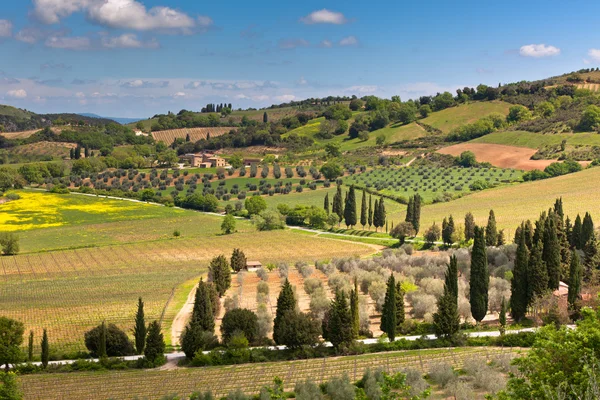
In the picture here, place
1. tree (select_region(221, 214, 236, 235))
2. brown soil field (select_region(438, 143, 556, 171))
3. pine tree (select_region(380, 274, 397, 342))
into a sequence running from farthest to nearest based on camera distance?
brown soil field (select_region(438, 143, 556, 171)) < tree (select_region(221, 214, 236, 235)) < pine tree (select_region(380, 274, 397, 342))

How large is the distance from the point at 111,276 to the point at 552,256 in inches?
1837

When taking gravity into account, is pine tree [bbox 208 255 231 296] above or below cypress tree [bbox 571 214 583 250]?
below

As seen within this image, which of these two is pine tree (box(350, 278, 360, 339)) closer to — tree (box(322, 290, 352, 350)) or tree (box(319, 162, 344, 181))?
tree (box(322, 290, 352, 350))

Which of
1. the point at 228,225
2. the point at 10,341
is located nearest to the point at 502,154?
the point at 228,225

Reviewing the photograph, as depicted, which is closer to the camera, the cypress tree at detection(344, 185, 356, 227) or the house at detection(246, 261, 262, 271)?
the house at detection(246, 261, 262, 271)

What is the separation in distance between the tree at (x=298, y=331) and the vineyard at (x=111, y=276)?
1265 centimetres

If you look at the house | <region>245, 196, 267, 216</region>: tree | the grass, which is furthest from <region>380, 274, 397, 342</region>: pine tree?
the grass

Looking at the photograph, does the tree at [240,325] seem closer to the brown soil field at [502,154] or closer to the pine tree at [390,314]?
the pine tree at [390,314]

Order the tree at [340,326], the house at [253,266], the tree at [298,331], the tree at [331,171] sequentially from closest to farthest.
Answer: the tree at [298,331] → the tree at [340,326] → the house at [253,266] → the tree at [331,171]

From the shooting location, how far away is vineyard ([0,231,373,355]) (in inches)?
2116

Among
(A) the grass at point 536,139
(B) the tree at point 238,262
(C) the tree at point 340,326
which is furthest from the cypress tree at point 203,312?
(A) the grass at point 536,139

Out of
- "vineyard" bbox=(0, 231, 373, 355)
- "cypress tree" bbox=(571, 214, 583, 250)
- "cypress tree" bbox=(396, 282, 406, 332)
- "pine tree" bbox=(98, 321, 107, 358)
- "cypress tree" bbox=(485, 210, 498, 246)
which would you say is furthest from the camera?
"cypress tree" bbox=(485, 210, 498, 246)

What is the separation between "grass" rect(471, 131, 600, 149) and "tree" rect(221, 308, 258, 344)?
407ft

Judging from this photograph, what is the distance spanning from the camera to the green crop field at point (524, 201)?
90562mm
